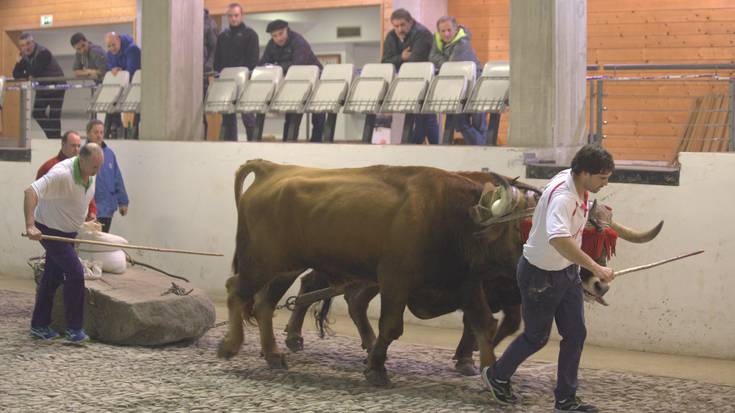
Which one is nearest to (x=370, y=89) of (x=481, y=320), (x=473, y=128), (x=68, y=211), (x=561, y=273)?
(x=473, y=128)

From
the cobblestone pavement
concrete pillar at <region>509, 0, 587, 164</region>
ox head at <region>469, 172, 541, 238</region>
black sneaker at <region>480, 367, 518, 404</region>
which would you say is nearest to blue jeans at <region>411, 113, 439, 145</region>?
concrete pillar at <region>509, 0, 587, 164</region>

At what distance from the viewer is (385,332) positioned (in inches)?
271

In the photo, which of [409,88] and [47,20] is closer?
[409,88]

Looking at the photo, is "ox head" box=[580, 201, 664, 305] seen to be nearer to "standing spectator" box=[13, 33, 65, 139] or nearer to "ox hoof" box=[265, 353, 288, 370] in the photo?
"ox hoof" box=[265, 353, 288, 370]

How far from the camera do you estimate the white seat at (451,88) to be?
1043 centimetres

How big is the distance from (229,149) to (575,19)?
392 cm

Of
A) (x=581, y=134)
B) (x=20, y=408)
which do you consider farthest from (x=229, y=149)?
(x=20, y=408)

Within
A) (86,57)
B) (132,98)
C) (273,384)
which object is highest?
(86,57)

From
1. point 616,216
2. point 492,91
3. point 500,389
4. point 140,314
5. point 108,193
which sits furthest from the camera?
point 108,193

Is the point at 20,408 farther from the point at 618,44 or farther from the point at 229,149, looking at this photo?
the point at 618,44

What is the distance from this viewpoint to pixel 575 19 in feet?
32.1

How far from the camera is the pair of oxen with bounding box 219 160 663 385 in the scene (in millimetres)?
6773

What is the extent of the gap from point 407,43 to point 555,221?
20.8 ft

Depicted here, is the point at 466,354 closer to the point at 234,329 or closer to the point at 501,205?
the point at 501,205
